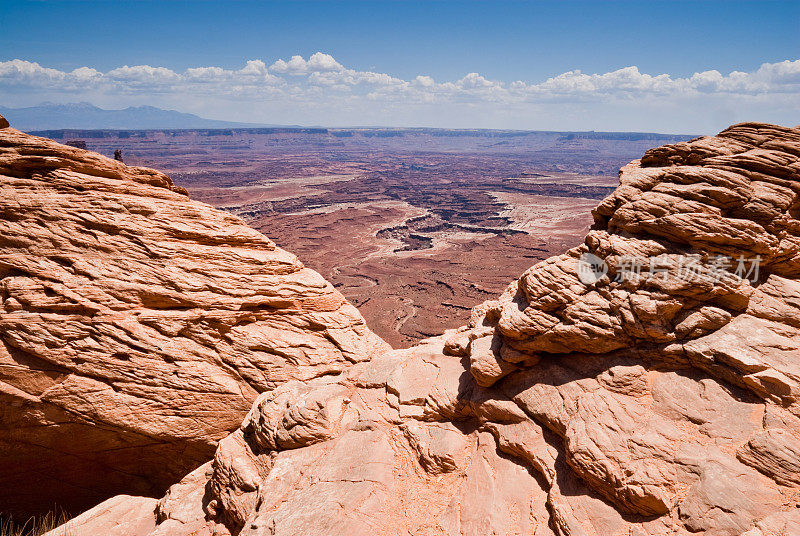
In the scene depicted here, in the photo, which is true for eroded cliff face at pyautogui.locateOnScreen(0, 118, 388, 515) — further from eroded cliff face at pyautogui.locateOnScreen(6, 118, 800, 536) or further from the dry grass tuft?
eroded cliff face at pyautogui.locateOnScreen(6, 118, 800, 536)

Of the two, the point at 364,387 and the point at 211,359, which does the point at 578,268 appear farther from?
the point at 211,359

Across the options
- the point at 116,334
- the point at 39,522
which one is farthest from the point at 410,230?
the point at 39,522

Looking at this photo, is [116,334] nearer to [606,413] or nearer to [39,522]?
[39,522]

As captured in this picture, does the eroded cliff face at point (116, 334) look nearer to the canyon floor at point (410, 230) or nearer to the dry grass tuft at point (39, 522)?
the dry grass tuft at point (39, 522)

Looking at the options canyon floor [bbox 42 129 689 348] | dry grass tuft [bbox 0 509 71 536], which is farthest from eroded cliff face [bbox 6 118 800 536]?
canyon floor [bbox 42 129 689 348]

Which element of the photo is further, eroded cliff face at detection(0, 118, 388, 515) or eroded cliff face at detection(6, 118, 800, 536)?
eroded cliff face at detection(0, 118, 388, 515)

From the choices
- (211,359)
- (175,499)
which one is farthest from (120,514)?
(211,359)

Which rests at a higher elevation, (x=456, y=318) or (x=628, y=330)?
(x=628, y=330)
